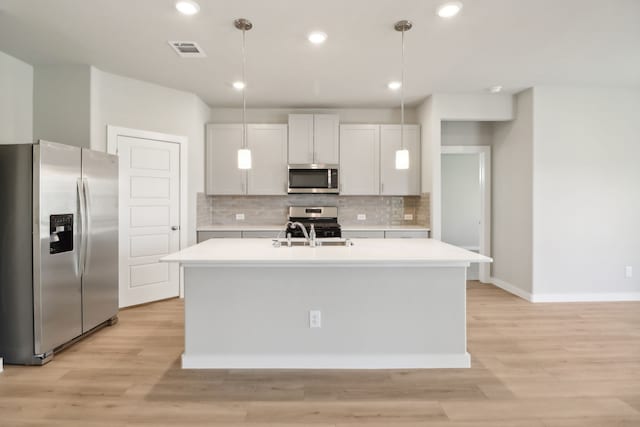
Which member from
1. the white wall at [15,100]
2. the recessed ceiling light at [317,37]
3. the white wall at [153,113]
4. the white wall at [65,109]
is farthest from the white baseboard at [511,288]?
the white wall at [15,100]

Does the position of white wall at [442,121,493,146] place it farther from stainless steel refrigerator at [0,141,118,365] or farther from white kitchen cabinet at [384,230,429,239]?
stainless steel refrigerator at [0,141,118,365]

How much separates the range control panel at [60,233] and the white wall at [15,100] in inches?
48.7

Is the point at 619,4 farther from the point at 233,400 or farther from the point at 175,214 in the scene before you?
the point at 175,214

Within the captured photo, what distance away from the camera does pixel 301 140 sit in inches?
196

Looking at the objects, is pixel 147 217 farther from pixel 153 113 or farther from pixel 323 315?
pixel 323 315

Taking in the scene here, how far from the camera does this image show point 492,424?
196 centimetres

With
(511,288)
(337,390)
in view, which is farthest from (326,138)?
(337,390)

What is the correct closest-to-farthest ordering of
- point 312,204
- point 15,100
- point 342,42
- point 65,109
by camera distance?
point 342,42 < point 15,100 < point 65,109 < point 312,204

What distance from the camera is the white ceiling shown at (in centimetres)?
260

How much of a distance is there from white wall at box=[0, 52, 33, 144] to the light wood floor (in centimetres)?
210

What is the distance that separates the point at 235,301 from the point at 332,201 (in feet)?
9.85

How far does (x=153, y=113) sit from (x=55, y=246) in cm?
199

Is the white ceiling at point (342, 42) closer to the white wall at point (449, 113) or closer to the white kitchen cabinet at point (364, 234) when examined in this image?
the white wall at point (449, 113)

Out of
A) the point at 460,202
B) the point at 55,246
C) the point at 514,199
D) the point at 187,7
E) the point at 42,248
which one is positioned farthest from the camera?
the point at 460,202
